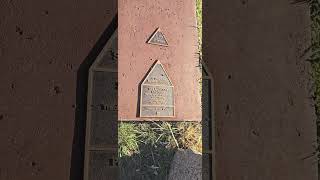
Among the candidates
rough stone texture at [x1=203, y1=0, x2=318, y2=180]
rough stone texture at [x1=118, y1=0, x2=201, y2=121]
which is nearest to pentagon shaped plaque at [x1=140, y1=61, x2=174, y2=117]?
rough stone texture at [x1=118, y1=0, x2=201, y2=121]

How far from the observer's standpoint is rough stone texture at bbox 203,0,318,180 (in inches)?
108

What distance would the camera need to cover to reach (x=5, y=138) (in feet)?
6.44

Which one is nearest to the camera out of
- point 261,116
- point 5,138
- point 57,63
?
point 5,138

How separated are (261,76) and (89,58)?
3.98 ft

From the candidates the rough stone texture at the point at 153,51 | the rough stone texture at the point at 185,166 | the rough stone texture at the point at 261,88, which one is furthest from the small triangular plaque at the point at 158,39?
the rough stone texture at the point at 261,88

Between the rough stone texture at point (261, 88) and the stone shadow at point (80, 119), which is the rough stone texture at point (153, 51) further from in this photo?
the rough stone texture at point (261, 88)

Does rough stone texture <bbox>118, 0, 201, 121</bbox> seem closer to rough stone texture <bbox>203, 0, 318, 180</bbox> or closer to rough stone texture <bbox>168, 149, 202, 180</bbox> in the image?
rough stone texture <bbox>168, 149, 202, 180</bbox>

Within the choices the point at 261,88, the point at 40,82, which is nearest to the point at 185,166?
the point at 40,82

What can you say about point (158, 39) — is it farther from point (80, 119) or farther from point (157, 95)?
point (80, 119)

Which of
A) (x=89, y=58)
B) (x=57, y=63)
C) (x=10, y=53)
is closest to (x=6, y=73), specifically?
(x=10, y=53)

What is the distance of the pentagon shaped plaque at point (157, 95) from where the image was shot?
2.05m

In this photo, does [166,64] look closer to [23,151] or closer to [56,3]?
[56,3]

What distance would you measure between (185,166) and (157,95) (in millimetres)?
337

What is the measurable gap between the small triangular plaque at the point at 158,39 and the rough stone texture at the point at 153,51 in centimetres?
1
